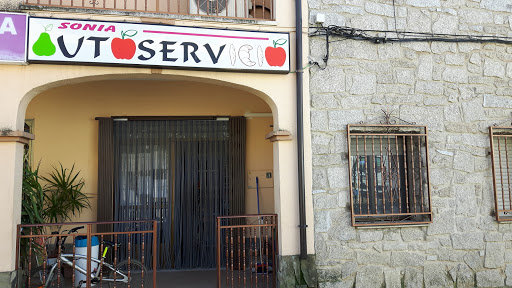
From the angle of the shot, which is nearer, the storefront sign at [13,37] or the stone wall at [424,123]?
the storefront sign at [13,37]

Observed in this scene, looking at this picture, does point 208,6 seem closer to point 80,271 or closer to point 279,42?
point 279,42

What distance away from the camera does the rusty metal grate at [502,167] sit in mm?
5789

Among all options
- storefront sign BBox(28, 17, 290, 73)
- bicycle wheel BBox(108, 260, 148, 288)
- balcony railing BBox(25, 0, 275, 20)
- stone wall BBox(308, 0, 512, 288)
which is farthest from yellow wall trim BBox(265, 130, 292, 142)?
bicycle wheel BBox(108, 260, 148, 288)

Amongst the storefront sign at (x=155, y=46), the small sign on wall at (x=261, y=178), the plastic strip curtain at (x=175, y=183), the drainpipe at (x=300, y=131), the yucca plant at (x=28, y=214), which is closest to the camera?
the storefront sign at (x=155, y=46)

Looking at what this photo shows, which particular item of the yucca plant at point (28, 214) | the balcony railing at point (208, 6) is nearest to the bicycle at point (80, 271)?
the yucca plant at point (28, 214)

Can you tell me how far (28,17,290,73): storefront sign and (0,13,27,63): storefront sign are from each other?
87mm

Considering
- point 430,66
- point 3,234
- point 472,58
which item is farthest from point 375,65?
point 3,234

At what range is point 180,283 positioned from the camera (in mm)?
5996

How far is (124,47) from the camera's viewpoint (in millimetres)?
4922

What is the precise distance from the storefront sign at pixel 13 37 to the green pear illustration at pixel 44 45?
0.13 metres

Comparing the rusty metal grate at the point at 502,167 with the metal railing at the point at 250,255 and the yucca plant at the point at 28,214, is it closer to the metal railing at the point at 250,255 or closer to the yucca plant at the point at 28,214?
the metal railing at the point at 250,255

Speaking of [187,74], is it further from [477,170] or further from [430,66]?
[477,170]

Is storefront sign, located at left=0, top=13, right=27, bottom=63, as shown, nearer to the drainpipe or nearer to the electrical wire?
the drainpipe

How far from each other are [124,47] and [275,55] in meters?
1.93
